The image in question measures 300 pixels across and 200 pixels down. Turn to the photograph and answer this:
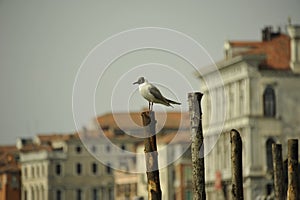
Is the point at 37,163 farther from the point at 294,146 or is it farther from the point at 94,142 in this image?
the point at 294,146

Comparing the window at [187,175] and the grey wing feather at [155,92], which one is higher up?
the window at [187,175]

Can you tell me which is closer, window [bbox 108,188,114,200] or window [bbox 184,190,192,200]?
window [bbox 184,190,192,200]

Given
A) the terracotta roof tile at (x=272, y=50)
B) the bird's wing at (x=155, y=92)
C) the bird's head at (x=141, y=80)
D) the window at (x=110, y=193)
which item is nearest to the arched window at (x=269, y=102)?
the terracotta roof tile at (x=272, y=50)

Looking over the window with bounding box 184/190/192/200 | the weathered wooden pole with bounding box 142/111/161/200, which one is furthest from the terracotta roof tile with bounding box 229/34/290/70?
the weathered wooden pole with bounding box 142/111/161/200

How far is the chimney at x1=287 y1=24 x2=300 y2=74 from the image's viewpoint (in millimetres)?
94625

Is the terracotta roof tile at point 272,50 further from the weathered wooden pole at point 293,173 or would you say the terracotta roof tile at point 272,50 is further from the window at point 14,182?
the window at point 14,182

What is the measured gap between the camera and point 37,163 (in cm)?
14825

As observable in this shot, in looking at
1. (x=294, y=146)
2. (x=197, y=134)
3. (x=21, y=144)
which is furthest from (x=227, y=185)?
(x=21, y=144)

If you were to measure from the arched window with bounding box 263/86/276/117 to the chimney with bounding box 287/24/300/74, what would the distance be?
1.82m

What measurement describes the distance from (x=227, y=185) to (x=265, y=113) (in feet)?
15.3

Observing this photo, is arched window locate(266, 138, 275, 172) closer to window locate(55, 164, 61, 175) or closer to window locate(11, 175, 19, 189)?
window locate(55, 164, 61, 175)

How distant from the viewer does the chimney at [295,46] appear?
94.6 m

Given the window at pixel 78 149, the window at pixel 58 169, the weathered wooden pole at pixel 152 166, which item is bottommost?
the weathered wooden pole at pixel 152 166

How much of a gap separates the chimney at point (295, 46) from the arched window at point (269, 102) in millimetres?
1823
